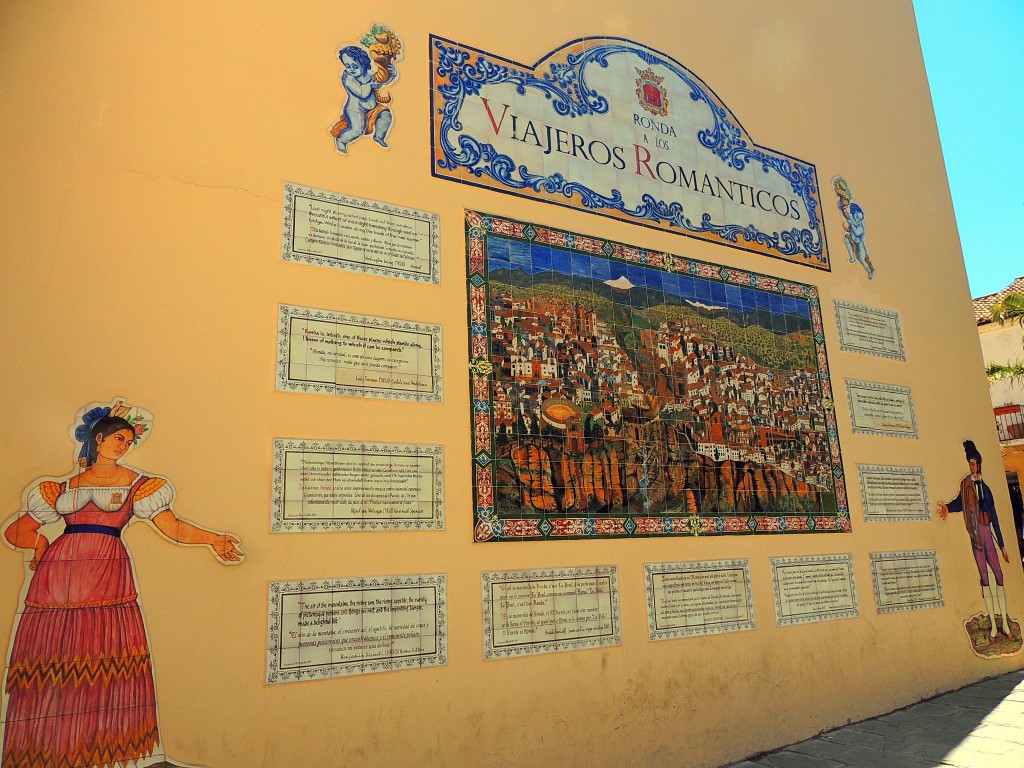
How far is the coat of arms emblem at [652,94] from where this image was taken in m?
5.66

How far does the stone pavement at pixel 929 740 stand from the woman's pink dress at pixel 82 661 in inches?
135

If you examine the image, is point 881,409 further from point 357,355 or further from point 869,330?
point 357,355

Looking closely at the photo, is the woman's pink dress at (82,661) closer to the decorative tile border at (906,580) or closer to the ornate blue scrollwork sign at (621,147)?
the ornate blue scrollwork sign at (621,147)

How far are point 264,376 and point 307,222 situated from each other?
0.88m

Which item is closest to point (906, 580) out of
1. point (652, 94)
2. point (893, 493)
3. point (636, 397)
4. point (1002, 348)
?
point (893, 493)

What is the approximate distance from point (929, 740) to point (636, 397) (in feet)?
9.46

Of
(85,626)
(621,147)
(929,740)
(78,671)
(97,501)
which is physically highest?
(621,147)

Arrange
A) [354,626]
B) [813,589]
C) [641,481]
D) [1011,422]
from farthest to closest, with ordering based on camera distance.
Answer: [1011,422], [813,589], [641,481], [354,626]

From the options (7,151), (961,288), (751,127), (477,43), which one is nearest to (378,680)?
(7,151)

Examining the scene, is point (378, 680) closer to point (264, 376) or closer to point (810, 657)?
point (264, 376)

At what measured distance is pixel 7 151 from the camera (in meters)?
3.43

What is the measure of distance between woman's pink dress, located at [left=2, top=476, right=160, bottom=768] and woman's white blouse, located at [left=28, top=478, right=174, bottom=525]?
0.02 meters

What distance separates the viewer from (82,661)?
120 inches

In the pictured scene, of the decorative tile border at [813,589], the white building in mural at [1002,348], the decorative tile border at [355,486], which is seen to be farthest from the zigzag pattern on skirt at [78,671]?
the white building in mural at [1002,348]
